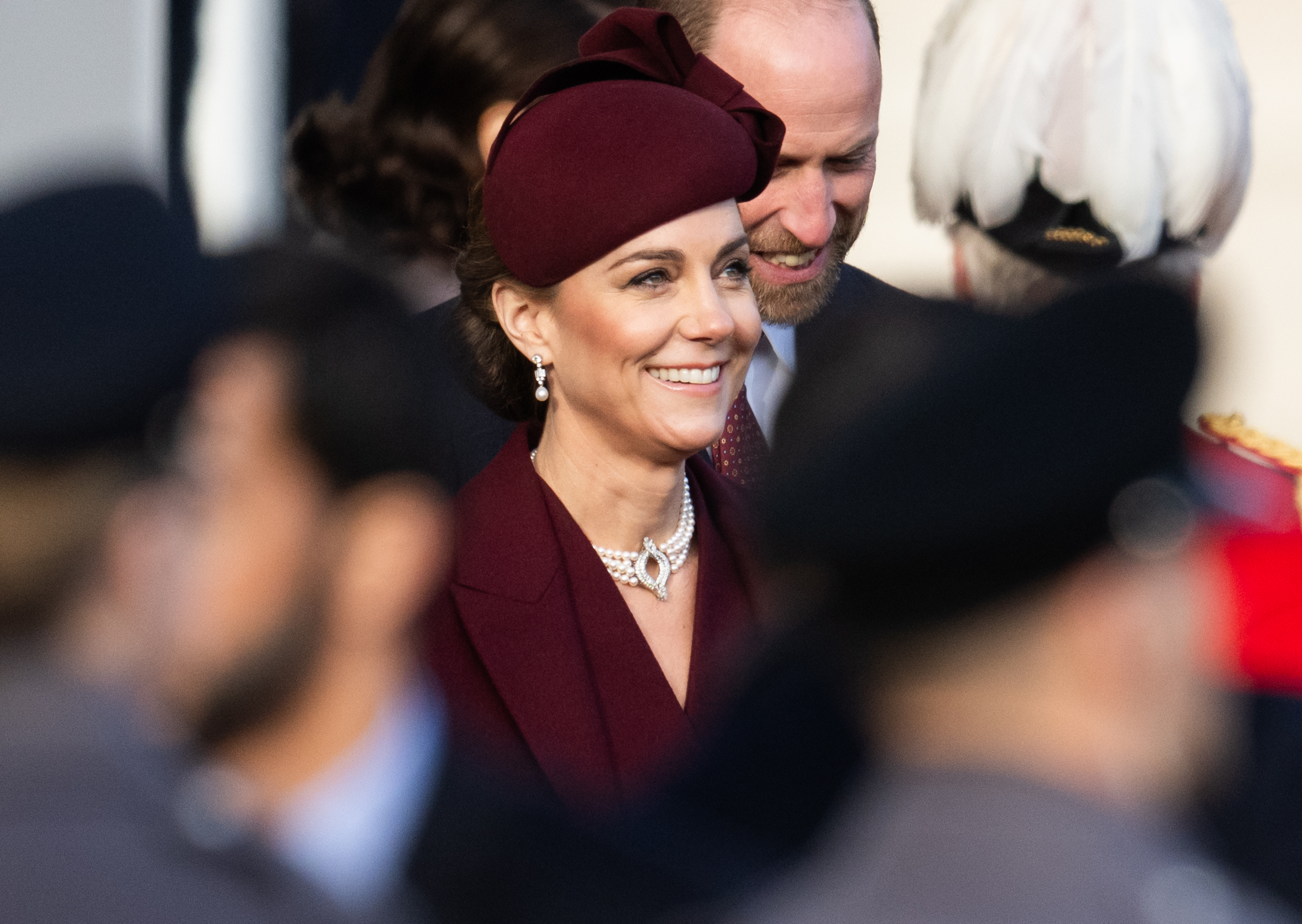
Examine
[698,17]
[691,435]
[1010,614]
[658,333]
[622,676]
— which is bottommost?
[622,676]

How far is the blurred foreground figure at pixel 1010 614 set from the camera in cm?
105

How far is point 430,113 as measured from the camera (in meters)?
3.03

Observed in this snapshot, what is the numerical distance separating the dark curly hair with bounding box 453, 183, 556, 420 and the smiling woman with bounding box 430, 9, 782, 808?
11 millimetres

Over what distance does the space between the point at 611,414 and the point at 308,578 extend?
1.10 m

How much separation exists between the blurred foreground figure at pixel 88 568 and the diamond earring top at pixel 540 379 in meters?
1.09

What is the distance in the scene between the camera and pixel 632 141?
2.13 metres

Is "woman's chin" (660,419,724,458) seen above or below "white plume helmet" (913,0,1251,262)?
below

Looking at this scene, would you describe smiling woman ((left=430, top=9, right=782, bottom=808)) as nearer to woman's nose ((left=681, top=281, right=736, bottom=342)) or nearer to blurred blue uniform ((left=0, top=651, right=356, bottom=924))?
woman's nose ((left=681, top=281, right=736, bottom=342))

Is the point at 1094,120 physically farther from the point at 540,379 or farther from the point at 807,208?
the point at 540,379

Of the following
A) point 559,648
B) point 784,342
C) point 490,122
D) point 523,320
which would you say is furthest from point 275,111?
point 559,648

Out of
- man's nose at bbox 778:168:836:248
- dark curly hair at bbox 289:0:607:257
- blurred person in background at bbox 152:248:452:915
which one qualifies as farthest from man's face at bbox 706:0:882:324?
blurred person in background at bbox 152:248:452:915

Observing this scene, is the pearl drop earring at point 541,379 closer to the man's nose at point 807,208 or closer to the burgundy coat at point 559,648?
the burgundy coat at point 559,648

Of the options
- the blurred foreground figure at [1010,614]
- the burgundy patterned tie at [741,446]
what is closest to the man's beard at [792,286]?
the burgundy patterned tie at [741,446]

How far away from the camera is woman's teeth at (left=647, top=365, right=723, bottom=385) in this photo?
225 centimetres
